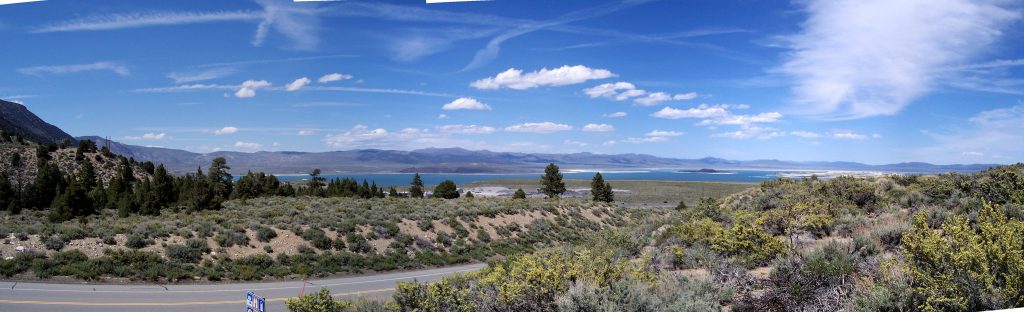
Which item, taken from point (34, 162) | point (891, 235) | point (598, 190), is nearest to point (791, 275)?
point (891, 235)

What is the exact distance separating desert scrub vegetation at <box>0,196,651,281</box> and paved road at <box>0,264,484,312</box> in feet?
4.33

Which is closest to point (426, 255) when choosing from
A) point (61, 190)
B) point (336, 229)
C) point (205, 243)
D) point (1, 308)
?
point (336, 229)

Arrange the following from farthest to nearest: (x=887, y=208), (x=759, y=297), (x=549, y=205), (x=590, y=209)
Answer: (x=590, y=209), (x=549, y=205), (x=887, y=208), (x=759, y=297)

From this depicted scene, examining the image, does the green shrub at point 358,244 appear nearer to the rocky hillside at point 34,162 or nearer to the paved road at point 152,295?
the paved road at point 152,295

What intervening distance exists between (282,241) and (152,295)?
22.8 feet

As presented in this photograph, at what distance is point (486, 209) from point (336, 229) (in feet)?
32.7

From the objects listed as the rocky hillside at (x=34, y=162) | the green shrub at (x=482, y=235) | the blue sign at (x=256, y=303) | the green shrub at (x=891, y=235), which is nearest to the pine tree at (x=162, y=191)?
the rocky hillside at (x=34, y=162)

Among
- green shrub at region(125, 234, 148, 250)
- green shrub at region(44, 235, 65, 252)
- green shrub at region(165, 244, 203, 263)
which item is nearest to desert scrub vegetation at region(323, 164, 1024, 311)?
green shrub at region(165, 244, 203, 263)

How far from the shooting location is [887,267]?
5.64m

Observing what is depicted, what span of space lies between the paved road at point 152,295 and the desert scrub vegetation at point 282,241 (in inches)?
52.0

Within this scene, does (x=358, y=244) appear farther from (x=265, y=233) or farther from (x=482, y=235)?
(x=482, y=235)

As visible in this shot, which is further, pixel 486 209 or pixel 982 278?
pixel 486 209

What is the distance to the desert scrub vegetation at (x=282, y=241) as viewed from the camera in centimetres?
1552

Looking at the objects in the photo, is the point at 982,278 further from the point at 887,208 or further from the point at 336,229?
the point at 336,229
